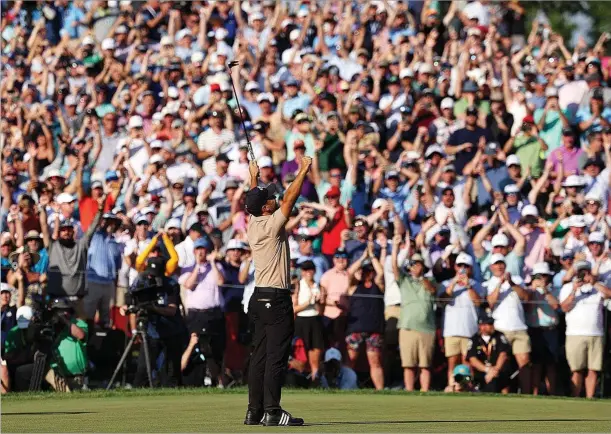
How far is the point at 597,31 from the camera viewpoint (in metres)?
50.8

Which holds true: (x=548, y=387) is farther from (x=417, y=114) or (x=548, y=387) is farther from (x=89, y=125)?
(x=89, y=125)

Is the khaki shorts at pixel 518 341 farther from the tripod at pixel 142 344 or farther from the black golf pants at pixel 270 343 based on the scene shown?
the black golf pants at pixel 270 343

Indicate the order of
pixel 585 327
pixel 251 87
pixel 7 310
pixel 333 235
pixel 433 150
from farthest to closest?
pixel 251 87 → pixel 433 150 → pixel 333 235 → pixel 585 327 → pixel 7 310

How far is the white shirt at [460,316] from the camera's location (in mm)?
19422

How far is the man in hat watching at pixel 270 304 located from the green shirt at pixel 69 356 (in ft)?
20.6

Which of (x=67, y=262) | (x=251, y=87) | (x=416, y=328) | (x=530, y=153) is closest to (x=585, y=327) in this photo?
(x=416, y=328)

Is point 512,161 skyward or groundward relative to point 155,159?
skyward

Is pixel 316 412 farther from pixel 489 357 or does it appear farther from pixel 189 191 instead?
pixel 189 191

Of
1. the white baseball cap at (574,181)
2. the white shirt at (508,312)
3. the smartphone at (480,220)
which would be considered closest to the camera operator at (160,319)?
the white shirt at (508,312)

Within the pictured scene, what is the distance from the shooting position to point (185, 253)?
20469 millimetres

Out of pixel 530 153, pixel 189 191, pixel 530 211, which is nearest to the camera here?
pixel 530 211

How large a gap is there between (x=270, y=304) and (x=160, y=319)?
6795 mm

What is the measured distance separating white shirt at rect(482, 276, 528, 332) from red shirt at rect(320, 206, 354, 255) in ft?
8.82

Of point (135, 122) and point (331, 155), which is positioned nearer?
point (331, 155)
